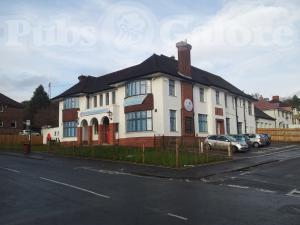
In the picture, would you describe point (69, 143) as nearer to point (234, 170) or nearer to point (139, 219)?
point (234, 170)

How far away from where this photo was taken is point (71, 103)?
45188 mm

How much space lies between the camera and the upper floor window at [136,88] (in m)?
35.4

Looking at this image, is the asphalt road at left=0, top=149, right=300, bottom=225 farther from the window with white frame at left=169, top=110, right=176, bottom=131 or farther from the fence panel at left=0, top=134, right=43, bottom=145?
the fence panel at left=0, top=134, right=43, bottom=145

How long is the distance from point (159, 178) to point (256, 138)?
79.4ft

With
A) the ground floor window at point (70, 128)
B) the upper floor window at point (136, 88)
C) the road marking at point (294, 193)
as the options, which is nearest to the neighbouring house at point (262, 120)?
the upper floor window at point (136, 88)

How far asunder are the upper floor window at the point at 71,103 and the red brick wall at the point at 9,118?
23090 millimetres

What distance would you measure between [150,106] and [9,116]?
129ft

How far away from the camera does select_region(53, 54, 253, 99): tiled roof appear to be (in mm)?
35450

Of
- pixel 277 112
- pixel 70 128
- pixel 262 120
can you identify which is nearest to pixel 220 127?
pixel 70 128

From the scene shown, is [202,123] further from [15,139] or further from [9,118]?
[9,118]

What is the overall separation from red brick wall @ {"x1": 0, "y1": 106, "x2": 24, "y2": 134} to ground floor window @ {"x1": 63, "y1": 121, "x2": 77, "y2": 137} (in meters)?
23.6

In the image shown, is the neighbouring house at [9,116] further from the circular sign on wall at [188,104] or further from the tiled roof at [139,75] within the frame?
the circular sign on wall at [188,104]

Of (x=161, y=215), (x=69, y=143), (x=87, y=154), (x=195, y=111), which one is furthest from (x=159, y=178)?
(x=69, y=143)

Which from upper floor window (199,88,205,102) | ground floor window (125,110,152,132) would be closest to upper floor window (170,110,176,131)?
ground floor window (125,110,152,132)
